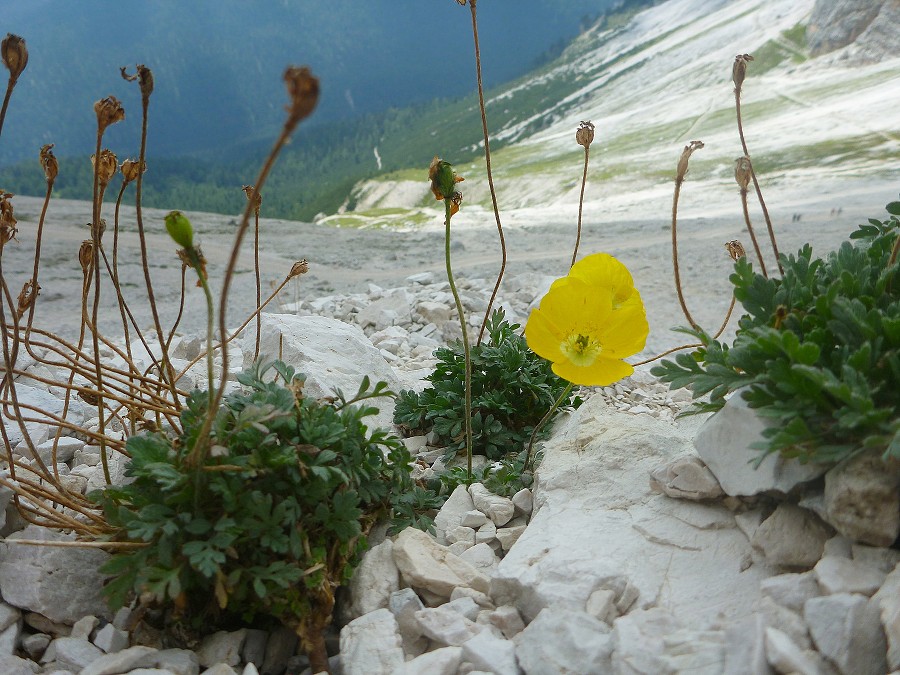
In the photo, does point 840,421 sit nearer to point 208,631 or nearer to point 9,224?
point 208,631

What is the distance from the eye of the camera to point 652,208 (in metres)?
21.8

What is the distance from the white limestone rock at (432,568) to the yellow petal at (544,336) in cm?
90

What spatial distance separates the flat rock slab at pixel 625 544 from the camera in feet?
6.86

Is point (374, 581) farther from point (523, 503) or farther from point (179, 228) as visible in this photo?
point (179, 228)

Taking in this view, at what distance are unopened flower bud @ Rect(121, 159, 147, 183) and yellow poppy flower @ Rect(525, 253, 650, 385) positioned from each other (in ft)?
5.77

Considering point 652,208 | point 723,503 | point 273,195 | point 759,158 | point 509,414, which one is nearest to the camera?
point 723,503

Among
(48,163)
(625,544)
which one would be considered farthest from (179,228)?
(625,544)

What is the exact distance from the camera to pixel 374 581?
→ 7.73 ft

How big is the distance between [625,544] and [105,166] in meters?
2.48

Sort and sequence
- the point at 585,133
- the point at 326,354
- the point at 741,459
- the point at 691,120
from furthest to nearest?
the point at 691,120
the point at 326,354
the point at 585,133
the point at 741,459

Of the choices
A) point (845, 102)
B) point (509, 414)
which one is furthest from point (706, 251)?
point (845, 102)

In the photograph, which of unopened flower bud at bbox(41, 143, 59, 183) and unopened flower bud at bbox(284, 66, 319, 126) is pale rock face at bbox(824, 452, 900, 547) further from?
unopened flower bud at bbox(41, 143, 59, 183)

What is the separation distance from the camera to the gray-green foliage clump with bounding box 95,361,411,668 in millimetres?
2021

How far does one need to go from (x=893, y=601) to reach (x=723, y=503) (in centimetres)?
84
